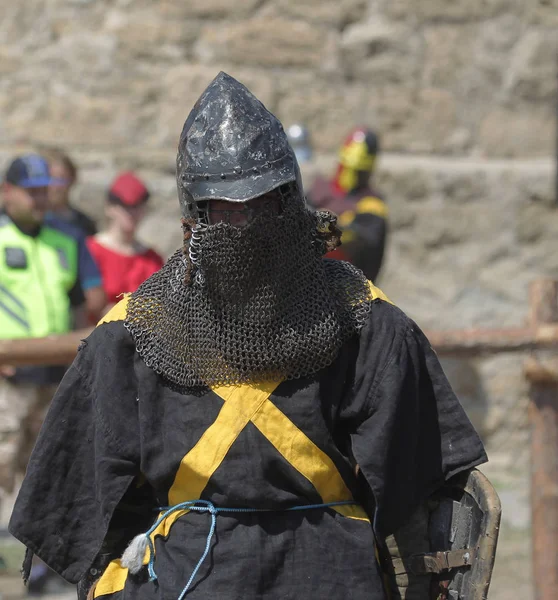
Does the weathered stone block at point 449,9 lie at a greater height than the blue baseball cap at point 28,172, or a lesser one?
greater

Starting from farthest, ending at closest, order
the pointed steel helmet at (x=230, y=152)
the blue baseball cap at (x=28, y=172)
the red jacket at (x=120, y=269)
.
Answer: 1. the red jacket at (x=120, y=269)
2. the blue baseball cap at (x=28, y=172)
3. the pointed steel helmet at (x=230, y=152)

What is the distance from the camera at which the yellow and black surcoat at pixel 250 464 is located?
109 inches

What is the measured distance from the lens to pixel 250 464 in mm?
2773

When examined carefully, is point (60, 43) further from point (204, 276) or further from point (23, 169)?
point (204, 276)

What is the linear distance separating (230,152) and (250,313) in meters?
0.40

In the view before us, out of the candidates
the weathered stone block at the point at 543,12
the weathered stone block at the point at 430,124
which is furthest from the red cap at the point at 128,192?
the weathered stone block at the point at 543,12

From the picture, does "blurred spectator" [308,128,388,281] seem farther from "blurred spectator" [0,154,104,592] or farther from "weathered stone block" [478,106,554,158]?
"blurred spectator" [0,154,104,592]

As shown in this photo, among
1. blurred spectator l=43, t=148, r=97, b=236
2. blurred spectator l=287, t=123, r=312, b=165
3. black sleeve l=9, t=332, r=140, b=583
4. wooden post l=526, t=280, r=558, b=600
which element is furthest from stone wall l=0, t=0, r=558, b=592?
black sleeve l=9, t=332, r=140, b=583

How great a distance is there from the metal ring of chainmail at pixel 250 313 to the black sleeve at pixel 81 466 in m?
0.13

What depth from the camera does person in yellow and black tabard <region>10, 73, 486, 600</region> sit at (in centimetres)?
276

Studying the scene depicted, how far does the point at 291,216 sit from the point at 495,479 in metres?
5.05

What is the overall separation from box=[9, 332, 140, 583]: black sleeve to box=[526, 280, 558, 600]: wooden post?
2674mm

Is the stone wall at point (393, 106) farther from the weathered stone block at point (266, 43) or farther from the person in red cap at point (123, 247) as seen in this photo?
the person in red cap at point (123, 247)

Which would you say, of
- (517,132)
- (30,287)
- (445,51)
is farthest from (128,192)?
(517,132)
